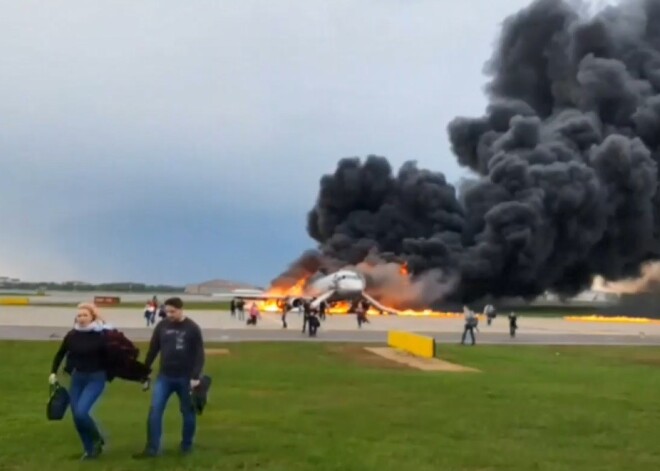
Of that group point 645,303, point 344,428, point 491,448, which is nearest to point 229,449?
point 344,428

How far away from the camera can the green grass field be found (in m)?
10.5

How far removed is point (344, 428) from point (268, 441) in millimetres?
1565

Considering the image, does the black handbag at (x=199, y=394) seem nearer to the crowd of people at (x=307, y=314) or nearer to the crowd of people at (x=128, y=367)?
the crowd of people at (x=128, y=367)

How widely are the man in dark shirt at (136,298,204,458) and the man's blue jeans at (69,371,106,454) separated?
0.59 m

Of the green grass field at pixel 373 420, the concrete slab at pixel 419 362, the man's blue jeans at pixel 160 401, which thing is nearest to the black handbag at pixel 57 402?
the green grass field at pixel 373 420

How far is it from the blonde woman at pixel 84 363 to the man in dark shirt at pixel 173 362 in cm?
58

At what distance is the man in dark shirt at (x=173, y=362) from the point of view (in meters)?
10.5

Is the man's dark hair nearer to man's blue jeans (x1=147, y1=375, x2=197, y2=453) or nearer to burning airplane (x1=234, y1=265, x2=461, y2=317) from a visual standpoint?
man's blue jeans (x1=147, y1=375, x2=197, y2=453)

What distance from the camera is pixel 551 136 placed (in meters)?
77.3

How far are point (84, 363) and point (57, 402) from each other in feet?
2.02

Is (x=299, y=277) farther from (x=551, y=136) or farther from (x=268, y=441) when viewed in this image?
(x=268, y=441)

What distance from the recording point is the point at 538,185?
237 feet

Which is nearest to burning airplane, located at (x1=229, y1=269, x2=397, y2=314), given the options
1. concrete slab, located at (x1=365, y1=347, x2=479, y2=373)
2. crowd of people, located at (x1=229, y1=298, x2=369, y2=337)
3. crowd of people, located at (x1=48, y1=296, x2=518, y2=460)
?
crowd of people, located at (x1=229, y1=298, x2=369, y2=337)

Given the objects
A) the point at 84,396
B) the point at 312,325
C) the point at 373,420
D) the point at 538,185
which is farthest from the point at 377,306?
the point at 84,396
